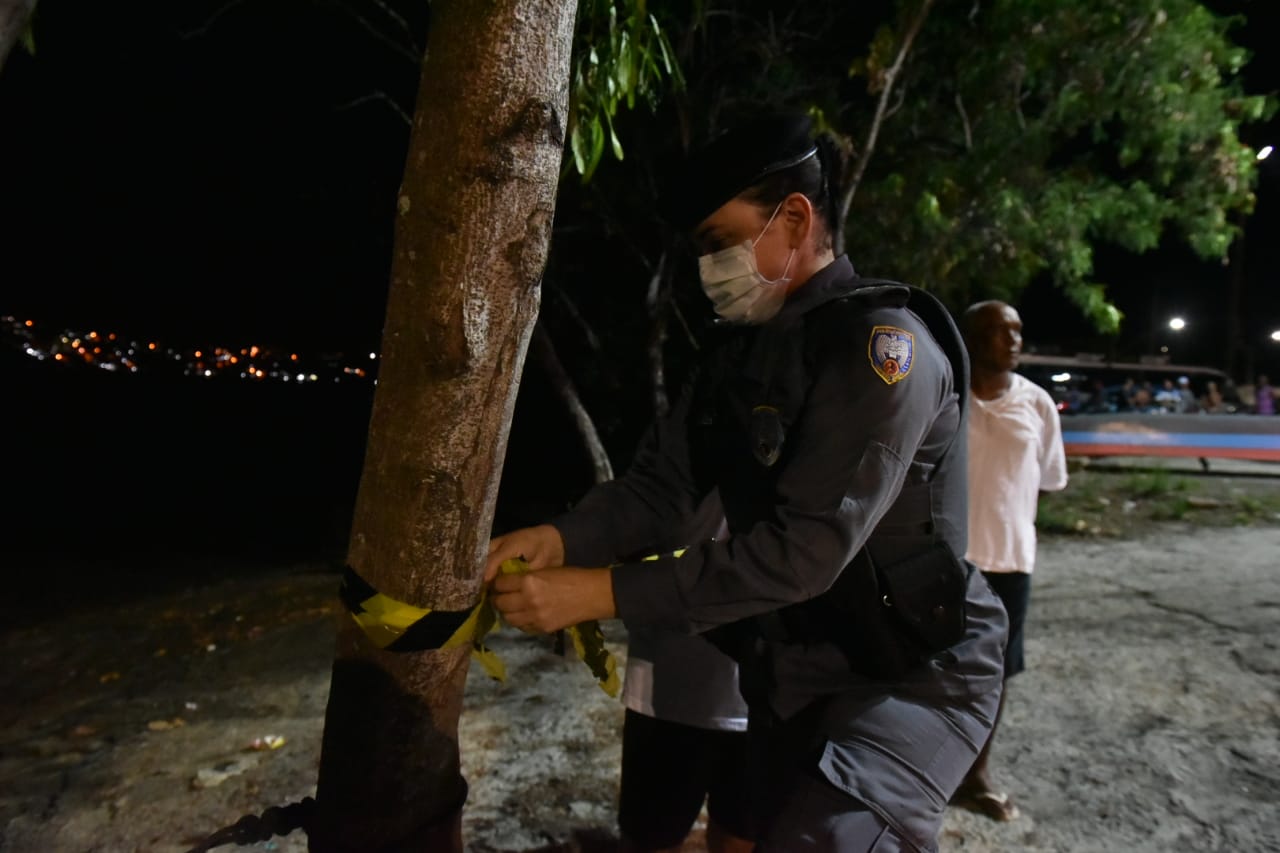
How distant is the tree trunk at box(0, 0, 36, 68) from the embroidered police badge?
186cm

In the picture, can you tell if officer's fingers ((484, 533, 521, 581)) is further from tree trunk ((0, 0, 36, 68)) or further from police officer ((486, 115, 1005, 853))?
tree trunk ((0, 0, 36, 68))

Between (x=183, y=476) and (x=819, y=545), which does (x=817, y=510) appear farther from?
(x=183, y=476)

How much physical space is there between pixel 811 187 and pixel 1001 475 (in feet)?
7.29

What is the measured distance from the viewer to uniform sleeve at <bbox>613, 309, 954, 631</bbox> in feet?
4.84

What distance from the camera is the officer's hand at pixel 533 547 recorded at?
1845 mm

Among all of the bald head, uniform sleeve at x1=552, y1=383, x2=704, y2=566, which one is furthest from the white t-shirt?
uniform sleeve at x1=552, y1=383, x2=704, y2=566

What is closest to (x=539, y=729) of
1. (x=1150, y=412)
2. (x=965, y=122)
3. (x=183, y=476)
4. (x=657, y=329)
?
(x=657, y=329)

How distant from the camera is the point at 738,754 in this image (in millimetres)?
2525

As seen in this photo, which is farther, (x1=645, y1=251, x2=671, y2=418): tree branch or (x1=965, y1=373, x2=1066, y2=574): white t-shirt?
(x1=645, y1=251, x2=671, y2=418): tree branch

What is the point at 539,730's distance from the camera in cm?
417

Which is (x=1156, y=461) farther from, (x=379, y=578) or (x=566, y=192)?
(x=379, y=578)

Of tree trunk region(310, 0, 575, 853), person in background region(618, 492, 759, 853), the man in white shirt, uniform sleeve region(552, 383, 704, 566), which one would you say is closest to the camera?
tree trunk region(310, 0, 575, 853)

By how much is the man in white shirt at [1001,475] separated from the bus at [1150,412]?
5.68 m

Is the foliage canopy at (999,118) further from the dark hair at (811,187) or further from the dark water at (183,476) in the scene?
the dark hair at (811,187)
